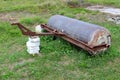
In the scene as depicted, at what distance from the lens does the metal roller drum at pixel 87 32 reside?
5336mm

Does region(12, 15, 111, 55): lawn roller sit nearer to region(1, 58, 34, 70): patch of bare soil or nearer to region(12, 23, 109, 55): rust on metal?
region(12, 23, 109, 55): rust on metal

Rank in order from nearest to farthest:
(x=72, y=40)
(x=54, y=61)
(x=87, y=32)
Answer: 1. (x=54, y=61)
2. (x=87, y=32)
3. (x=72, y=40)

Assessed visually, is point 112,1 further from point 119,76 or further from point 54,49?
point 119,76

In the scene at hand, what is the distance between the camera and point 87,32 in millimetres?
5461

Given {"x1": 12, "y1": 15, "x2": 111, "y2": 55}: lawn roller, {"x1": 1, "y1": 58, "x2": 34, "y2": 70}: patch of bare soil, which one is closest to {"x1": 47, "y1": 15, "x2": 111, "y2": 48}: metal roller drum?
{"x1": 12, "y1": 15, "x2": 111, "y2": 55}: lawn roller

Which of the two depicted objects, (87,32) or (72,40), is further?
(72,40)

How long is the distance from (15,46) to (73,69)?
1988mm

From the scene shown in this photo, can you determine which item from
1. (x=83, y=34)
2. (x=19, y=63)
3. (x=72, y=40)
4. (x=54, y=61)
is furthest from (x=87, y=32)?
(x=19, y=63)

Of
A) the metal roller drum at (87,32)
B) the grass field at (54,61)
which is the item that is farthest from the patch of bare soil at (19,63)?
the metal roller drum at (87,32)

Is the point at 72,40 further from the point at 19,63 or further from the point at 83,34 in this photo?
the point at 19,63

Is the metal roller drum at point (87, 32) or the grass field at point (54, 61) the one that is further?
the metal roller drum at point (87, 32)

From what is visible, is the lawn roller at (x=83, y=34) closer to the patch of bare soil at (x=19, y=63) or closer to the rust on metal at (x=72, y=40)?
the rust on metal at (x=72, y=40)

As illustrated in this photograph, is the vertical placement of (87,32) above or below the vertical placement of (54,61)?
above

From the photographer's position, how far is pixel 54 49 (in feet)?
19.4
